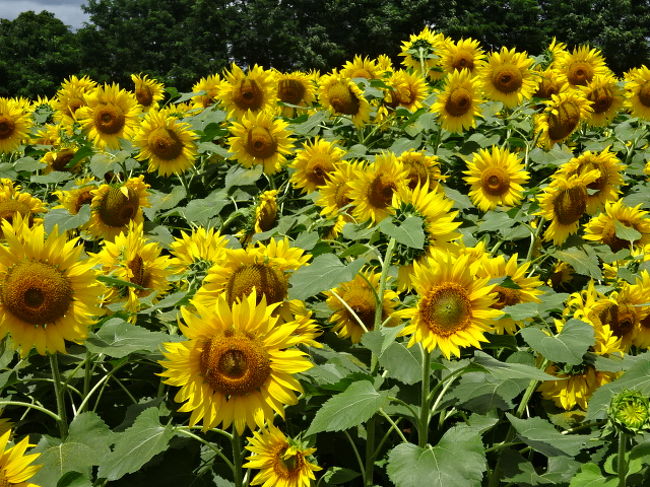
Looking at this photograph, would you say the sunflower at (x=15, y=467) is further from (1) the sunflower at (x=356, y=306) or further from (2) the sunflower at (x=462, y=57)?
(2) the sunflower at (x=462, y=57)

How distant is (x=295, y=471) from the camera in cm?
178

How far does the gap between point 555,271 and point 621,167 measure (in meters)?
0.66

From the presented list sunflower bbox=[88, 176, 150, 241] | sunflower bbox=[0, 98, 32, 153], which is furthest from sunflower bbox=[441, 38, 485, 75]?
sunflower bbox=[0, 98, 32, 153]

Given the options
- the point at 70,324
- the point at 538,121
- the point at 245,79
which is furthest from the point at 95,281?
the point at 538,121

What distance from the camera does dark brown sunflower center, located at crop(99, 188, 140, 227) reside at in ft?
10.6

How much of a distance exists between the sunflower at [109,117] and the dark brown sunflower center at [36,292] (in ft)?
8.40

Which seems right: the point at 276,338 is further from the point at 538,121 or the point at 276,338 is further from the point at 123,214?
Answer: the point at 538,121

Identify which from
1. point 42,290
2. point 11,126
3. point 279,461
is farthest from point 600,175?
point 11,126

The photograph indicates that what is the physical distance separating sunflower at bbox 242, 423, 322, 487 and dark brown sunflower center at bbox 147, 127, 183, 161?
243 cm

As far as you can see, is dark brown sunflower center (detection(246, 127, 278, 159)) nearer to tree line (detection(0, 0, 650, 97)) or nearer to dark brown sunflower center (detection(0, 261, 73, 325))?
dark brown sunflower center (detection(0, 261, 73, 325))

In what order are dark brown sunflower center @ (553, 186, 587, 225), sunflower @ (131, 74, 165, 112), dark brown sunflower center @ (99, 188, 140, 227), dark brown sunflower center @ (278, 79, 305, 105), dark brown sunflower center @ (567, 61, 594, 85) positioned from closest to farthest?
dark brown sunflower center @ (553, 186, 587, 225)
dark brown sunflower center @ (99, 188, 140, 227)
dark brown sunflower center @ (567, 61, 594, 85)
dark brown sunflower center @ (278, 79, 305, 105)
sunflower @ (131, 74, 165, 112)

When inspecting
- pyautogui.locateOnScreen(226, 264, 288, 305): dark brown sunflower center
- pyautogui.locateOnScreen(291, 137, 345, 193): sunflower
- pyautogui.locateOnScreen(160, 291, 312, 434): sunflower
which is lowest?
pyautogui.locateOnScreen(160, 291, 312, 434): sunflower

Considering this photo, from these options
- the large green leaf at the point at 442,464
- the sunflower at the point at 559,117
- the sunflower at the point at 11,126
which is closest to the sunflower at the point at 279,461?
the large green leaf at the point at 442,464

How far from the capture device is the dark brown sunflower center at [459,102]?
12.3 feet
